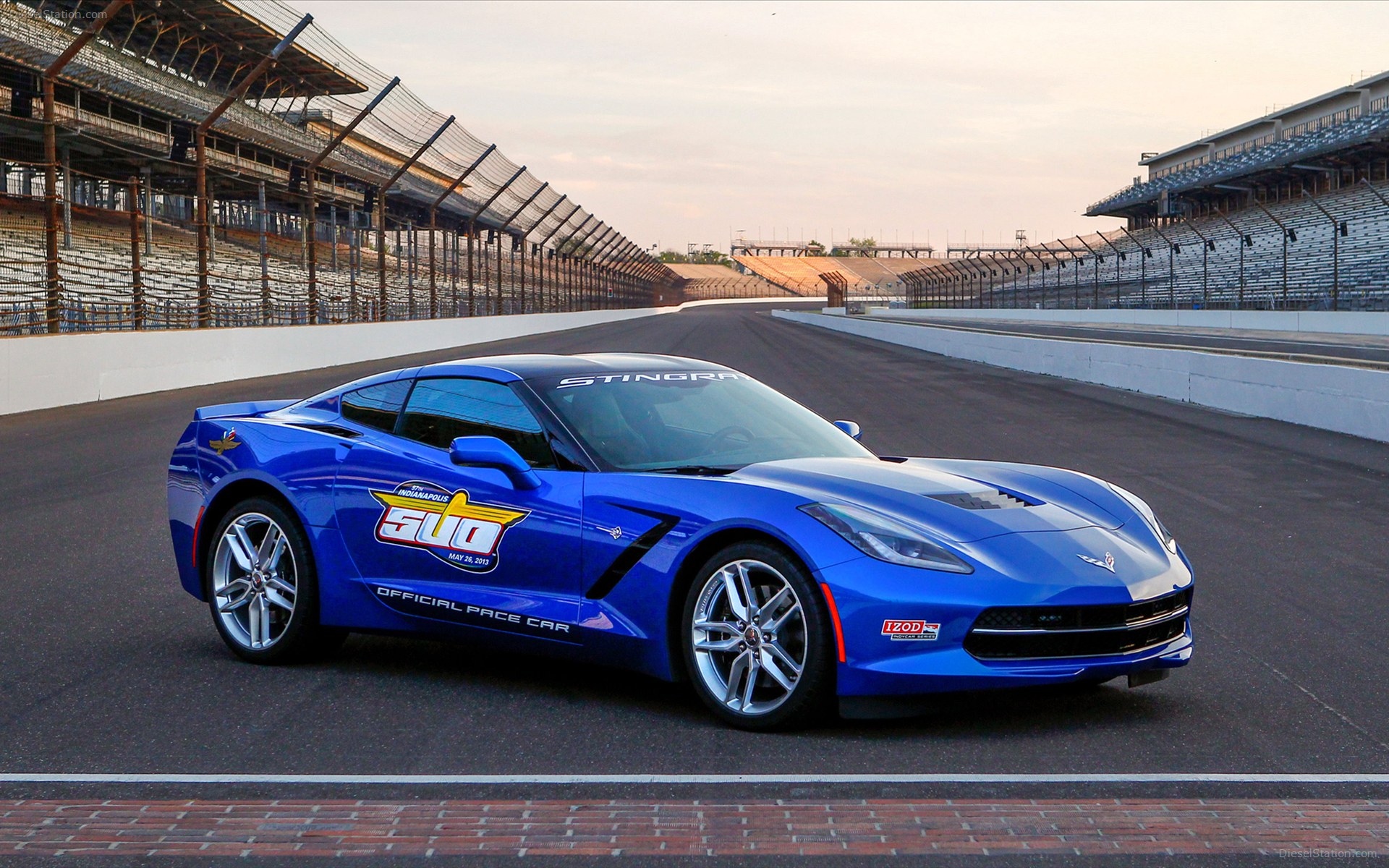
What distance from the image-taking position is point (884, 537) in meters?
4.40

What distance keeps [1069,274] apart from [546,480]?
97.2 m

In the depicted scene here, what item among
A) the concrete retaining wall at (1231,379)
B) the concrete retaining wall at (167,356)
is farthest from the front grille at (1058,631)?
the concrete retaining wall at (167,356)

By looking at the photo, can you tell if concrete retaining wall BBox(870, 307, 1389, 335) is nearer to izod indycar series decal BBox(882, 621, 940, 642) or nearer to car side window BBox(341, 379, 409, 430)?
car side window BBox(341, 379, 409, 430)

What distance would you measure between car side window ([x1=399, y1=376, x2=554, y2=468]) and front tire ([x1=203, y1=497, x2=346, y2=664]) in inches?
27.2

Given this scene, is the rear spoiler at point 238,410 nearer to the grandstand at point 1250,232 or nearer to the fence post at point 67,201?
the fence post at point 67,201

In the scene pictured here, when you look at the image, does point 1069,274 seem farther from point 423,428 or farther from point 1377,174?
point 423,428

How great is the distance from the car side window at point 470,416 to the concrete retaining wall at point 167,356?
49.3 feet

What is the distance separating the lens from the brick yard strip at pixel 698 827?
3.55 metres

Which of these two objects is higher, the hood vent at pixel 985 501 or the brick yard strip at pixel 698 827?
the hood vent at pixel 985 501

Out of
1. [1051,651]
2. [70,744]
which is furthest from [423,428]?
[1051,651]

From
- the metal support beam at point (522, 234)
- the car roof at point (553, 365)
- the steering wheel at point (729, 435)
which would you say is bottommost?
the steering wheel at point (729, 435)

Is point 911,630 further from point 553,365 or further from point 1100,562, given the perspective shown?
point 553,365

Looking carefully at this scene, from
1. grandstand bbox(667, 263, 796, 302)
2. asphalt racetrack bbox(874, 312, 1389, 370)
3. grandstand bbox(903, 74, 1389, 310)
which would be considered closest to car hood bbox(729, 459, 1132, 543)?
asphalt racetrack bbox(874, 312, 1389, 370)

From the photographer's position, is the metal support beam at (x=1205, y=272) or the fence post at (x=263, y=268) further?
the metal support beam at (x=1205, y=272)
